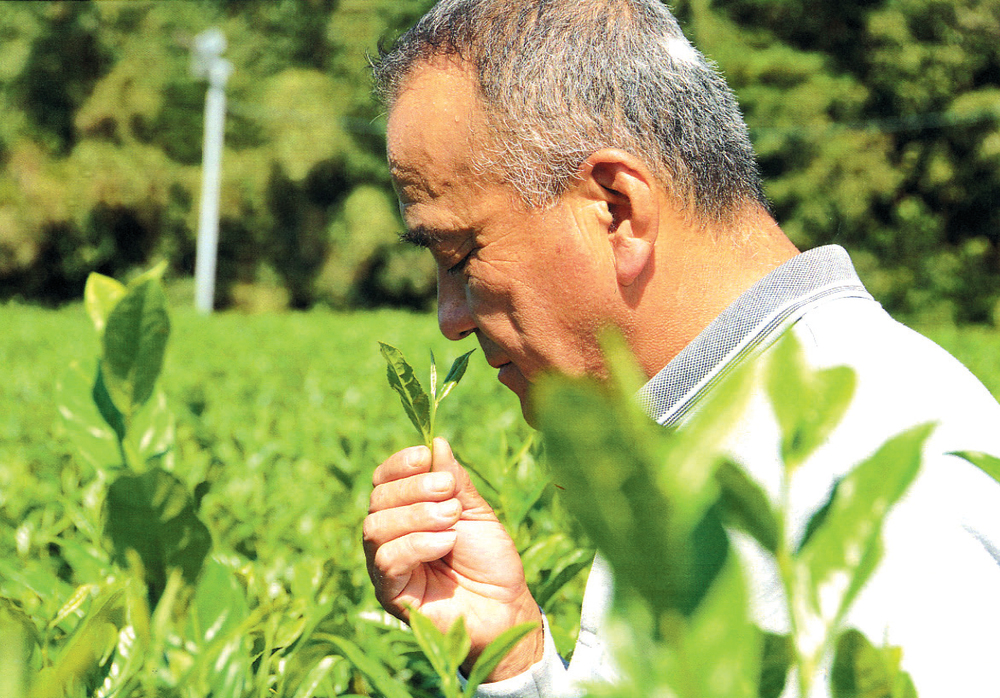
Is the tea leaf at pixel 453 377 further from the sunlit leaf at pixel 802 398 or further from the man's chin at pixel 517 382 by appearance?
the man's chin at pixel 517 382

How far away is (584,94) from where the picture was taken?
1.49m

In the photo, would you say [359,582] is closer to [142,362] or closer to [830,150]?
[142,362]

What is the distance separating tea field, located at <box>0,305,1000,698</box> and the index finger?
0.16 m

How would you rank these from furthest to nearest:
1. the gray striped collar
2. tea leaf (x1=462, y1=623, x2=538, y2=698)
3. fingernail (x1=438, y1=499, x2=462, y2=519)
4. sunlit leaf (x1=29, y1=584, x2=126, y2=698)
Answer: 1. the gray striped collar
2. fingernail (x1=438, y1=499, x2=462, y2=519)
3. tea leaf (x1=462, y1=623, x2=538, y2=698)
4. sunlit leaf (x1=29, y1=584, x2=126, y2=698)

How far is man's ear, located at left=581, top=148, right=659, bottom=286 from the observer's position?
142 centimetres

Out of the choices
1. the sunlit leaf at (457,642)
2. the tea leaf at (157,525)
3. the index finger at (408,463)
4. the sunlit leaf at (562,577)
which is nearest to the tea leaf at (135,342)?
the tea leaf at (157,525)

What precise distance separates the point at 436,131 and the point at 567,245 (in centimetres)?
27

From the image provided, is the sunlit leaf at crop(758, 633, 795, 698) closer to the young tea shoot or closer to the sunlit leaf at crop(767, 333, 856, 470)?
the sunlit leaf at crop(767, 333, 856, 470)

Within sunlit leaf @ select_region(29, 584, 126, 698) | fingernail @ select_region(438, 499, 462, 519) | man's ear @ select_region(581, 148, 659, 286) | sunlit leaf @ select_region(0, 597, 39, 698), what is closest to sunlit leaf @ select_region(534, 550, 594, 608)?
fingernail @ select_region(438, 499, 462, 519)

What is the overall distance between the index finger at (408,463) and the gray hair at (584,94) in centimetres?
50

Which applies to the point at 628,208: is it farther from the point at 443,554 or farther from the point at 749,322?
the point at 443,554

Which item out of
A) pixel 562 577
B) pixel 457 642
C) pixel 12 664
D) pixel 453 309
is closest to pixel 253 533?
pixel 453 309

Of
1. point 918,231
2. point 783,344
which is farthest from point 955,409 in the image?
point 918,231

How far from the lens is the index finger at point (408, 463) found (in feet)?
3.77
